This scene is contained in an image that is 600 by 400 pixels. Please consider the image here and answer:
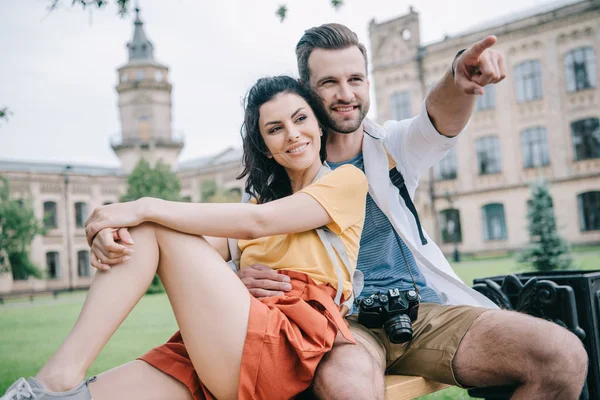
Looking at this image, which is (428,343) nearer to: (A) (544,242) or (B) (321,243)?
(B) (321,243)

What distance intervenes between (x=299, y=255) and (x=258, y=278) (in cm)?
15

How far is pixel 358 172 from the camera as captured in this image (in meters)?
1.97

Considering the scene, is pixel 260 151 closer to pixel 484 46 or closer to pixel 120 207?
pixel 120 207

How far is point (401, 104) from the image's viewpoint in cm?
2303

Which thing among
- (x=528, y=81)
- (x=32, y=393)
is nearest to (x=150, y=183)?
(x=528, y=81)

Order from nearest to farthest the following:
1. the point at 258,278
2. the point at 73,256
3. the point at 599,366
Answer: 1. the point at 258,278
2. the point at 599,366
3. the point at 73,256

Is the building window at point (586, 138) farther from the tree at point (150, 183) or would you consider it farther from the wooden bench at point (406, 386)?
the wooden bench at point (406, 386)

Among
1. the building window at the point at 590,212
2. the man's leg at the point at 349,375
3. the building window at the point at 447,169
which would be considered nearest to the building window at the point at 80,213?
the building window at the point at 447,169

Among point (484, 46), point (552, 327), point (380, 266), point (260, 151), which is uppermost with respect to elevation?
point (484, 46)

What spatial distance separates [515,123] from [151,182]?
545 inches

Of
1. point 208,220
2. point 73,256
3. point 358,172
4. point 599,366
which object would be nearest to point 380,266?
point 358,172

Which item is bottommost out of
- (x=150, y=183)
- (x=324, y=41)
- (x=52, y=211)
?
(x=324, y=41)

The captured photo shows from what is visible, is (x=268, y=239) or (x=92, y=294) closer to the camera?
(x=92, y=294)

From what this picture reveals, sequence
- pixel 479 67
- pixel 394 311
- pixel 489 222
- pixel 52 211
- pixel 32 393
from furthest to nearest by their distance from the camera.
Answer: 1. pixel 52 211
2. pixel 489 222
3. pixel 394 311
4. pixel 479 67
5. pixel 32 393
